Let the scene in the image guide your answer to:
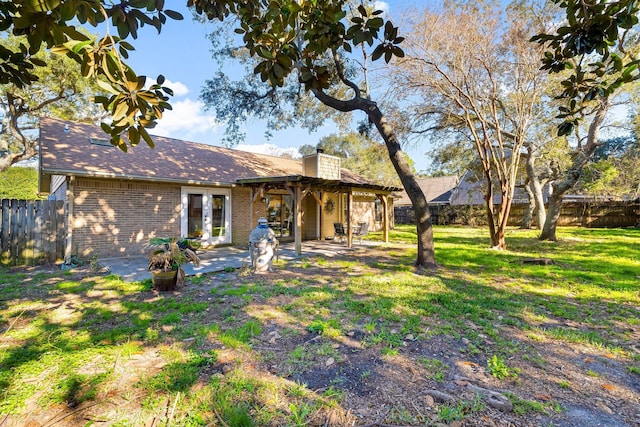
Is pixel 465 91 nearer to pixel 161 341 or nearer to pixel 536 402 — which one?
pixel 536 402

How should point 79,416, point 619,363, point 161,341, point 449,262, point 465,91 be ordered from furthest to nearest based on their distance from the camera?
point 465,91, point 449,262, point 161,341, point 619,363, point 79,416

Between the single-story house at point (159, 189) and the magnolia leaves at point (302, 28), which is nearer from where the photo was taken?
the magnolia leaves at point (302, 28)

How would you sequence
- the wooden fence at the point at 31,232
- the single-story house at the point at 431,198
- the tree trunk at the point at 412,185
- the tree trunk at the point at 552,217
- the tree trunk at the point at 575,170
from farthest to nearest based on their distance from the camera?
1. the single-story house at the point at 431,198
2. the tree trunk at the point at 552,217
3. the tree trunk at the point at 575,170
4. the wooden fence at the point at 31,232
5. the tree trunk at the point at 412,185

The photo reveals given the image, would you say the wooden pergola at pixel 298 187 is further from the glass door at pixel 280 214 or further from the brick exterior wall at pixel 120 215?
the brick exterior wall at pixel 120 215

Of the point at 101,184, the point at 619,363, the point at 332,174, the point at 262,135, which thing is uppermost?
the point at 262,135

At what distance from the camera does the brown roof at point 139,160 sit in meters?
8.59

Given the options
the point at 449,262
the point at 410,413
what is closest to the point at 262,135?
the point at 449,262

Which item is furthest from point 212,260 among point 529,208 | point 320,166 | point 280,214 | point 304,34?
point 529,208

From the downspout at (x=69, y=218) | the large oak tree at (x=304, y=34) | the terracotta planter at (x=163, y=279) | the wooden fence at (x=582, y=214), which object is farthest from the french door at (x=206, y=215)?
the wooden fence at (x=582, y=214)

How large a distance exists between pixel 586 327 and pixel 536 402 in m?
2.52

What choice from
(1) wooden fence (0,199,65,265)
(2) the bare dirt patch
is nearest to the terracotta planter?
(2) the bare dirt patch

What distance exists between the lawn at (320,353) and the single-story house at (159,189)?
109 inches

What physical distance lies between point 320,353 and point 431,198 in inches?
1194

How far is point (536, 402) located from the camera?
99.3 inches
